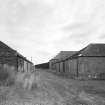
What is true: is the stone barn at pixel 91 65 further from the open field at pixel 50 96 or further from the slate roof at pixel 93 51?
the open field at pixel 50 96

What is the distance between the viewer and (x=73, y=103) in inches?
282

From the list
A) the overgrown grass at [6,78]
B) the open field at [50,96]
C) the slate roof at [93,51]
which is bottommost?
the open field at [50,96]

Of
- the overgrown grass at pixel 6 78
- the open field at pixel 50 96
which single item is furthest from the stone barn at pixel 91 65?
the overgrown grass at pixel 6 78

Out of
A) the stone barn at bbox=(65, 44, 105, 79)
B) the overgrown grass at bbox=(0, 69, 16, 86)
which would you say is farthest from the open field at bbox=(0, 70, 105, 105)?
the stone barn at bbox=(65, 44, 105, 79)

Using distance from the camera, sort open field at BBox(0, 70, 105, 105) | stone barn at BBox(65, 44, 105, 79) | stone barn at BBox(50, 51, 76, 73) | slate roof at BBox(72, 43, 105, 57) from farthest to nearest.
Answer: stone barn at BBox(50, 51, 76, 73) → slate roof at BBox(72, 43, 105, 57) → stone barn at BBox(65, 44, 105, 79) → open field at BBox(0, 70, 105, 105)

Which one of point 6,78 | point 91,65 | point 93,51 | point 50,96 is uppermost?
point 93,51

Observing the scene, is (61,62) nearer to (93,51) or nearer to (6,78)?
(93,51)

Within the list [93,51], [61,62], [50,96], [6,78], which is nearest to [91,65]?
[93,51]

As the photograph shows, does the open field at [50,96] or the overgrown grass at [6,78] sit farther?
the overgrown grass at [6,78]

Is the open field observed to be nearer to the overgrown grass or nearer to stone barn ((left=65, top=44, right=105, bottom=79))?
the overgrown grass

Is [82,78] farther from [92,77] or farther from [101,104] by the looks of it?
[101,104]

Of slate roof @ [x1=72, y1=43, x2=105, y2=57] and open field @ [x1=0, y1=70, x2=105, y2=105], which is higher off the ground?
slate roof @ [x1=72, y1=43, x2=105, y2=57]

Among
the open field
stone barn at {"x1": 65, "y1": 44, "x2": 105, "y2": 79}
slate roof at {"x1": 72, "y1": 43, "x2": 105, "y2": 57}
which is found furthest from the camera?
slate roof at {"x1": 72, "y1": 43, "x2": 105, "y2": 57}

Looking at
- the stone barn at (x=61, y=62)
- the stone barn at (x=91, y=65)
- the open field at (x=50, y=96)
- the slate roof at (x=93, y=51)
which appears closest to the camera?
the open field at (x=50, y=96)
